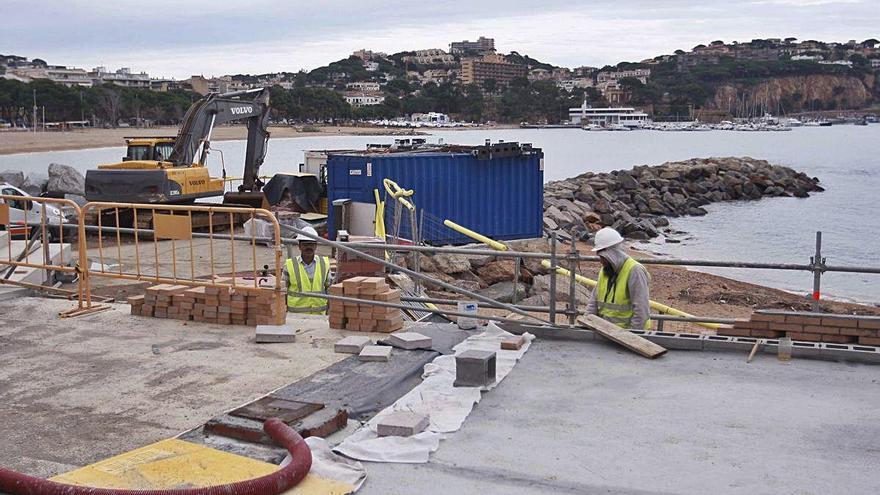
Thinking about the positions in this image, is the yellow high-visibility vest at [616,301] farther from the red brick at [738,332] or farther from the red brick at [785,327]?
the red brick at [785,327]

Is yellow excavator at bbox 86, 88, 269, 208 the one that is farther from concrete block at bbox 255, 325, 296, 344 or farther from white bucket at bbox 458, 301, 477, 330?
white bucket at bbox 458, 301, 477, 330

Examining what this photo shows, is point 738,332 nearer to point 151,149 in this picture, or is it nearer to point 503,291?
point 503,291

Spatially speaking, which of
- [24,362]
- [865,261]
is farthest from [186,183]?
[865,261]

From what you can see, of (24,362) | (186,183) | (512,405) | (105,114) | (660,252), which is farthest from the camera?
(105,114)

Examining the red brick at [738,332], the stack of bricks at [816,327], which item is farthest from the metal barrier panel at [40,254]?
the stack of bricks at [816,327]

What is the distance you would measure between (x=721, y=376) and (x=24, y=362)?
21.2 feet

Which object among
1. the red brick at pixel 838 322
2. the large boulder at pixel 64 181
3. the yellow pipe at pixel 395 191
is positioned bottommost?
the red brick at pixel 838 322

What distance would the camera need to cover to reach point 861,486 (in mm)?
5551

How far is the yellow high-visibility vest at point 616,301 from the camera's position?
9.12 m

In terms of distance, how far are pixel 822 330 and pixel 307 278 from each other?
5.53 metres

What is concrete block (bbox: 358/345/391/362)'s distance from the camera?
834cm

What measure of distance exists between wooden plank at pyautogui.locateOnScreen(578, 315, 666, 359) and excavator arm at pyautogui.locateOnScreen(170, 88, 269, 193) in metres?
18.5

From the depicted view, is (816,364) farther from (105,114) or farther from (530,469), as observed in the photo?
(105,114)

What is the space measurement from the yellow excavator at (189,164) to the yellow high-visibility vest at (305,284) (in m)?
13.9
